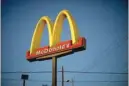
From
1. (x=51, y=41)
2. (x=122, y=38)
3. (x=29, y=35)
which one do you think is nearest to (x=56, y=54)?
(x=51, y=41)

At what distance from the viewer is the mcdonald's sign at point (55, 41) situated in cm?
422

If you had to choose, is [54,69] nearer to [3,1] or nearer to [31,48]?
[31,48]

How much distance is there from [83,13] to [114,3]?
1.54ft

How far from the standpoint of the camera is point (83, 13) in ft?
14.8

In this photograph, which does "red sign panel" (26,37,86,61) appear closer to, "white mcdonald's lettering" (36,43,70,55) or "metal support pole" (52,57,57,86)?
"white mcdonald's lettering" (36,43,70,55)

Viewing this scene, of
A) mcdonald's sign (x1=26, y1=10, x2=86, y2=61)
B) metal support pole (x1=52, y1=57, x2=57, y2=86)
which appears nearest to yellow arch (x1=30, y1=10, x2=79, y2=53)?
mcdonald's sign (x1=26, y1=10, x2=86, y2=61)

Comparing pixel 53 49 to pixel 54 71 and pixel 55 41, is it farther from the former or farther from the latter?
pixel 54 71

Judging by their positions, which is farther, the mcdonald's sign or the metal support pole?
the metal support pole

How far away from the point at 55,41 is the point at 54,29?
0.17 meters

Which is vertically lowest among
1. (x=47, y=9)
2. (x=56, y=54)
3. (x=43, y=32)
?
(x=56, y=54)

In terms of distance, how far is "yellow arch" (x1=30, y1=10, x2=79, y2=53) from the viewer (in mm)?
4302

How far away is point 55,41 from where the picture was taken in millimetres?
4457

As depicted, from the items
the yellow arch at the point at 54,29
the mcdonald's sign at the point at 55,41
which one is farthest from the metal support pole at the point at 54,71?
the yellow arch at the point at 54,29

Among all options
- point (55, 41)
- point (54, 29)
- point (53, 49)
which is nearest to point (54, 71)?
point (53, 49)
